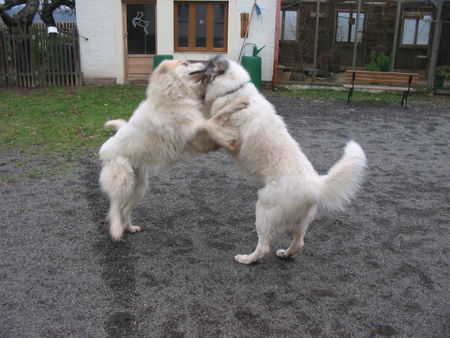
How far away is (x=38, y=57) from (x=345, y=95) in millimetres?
9962

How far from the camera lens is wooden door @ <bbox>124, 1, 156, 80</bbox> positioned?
1423cm

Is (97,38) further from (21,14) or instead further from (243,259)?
(243,259)

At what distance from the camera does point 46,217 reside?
4.29m

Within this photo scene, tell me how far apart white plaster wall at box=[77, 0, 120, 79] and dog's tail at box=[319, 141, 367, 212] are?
12.2m

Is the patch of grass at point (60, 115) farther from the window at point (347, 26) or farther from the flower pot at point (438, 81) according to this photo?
the flower pot at point (438, 81)

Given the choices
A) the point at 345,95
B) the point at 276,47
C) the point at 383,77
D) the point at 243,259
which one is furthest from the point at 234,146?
the point at 276,47

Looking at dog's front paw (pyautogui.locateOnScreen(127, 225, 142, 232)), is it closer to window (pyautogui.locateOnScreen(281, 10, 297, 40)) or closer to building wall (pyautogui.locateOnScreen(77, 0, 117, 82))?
building wall (pyautogui.locateOnScreen(77, 0, 117, 82))

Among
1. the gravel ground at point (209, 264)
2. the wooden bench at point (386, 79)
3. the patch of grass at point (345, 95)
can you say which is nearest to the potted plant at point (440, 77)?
the patch of grass at point (345, 95)

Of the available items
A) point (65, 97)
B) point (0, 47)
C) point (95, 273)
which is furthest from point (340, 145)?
point (0, 47)

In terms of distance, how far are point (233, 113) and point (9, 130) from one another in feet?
20.6

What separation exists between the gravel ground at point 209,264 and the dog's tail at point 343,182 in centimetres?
71

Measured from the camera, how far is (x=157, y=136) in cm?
347

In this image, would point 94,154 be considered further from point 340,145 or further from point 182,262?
point 340,145

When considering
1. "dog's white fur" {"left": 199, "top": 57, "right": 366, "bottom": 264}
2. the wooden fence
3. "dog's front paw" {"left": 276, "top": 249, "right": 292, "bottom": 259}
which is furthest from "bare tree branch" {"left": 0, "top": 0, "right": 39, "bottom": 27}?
"dog's front paw" {"left": 276, "top": 249, "right": 292, "bottom": 259}
